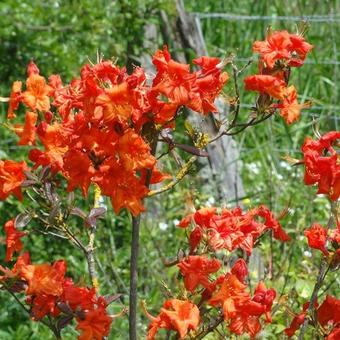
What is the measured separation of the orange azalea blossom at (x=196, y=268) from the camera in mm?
2107

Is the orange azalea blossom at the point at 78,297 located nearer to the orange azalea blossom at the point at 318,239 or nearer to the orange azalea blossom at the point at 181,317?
the orange azalea blossom at the point at 181,317

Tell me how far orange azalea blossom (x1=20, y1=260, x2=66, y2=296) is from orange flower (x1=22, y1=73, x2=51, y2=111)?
361 millimetres

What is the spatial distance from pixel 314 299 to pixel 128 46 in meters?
3.05

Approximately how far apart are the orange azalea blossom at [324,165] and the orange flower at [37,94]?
1.96ft

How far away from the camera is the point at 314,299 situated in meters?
2.32

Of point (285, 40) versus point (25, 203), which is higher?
point (285, 40)

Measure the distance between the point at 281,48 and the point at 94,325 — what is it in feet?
2.38

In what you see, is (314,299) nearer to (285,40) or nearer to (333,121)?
(285,40)

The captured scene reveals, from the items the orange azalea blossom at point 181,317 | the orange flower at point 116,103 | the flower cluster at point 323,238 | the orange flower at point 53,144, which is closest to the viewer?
the orange flower at point 116,103

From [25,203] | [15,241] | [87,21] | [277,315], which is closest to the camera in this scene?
[15,241]

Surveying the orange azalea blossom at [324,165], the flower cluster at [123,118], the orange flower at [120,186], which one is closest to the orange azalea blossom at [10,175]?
the flower cluster at [123,118]

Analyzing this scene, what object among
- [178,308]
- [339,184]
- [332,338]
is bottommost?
[332,338]

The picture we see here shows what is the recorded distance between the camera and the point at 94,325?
214cm

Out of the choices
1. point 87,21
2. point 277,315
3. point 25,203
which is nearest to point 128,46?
point 87,21
